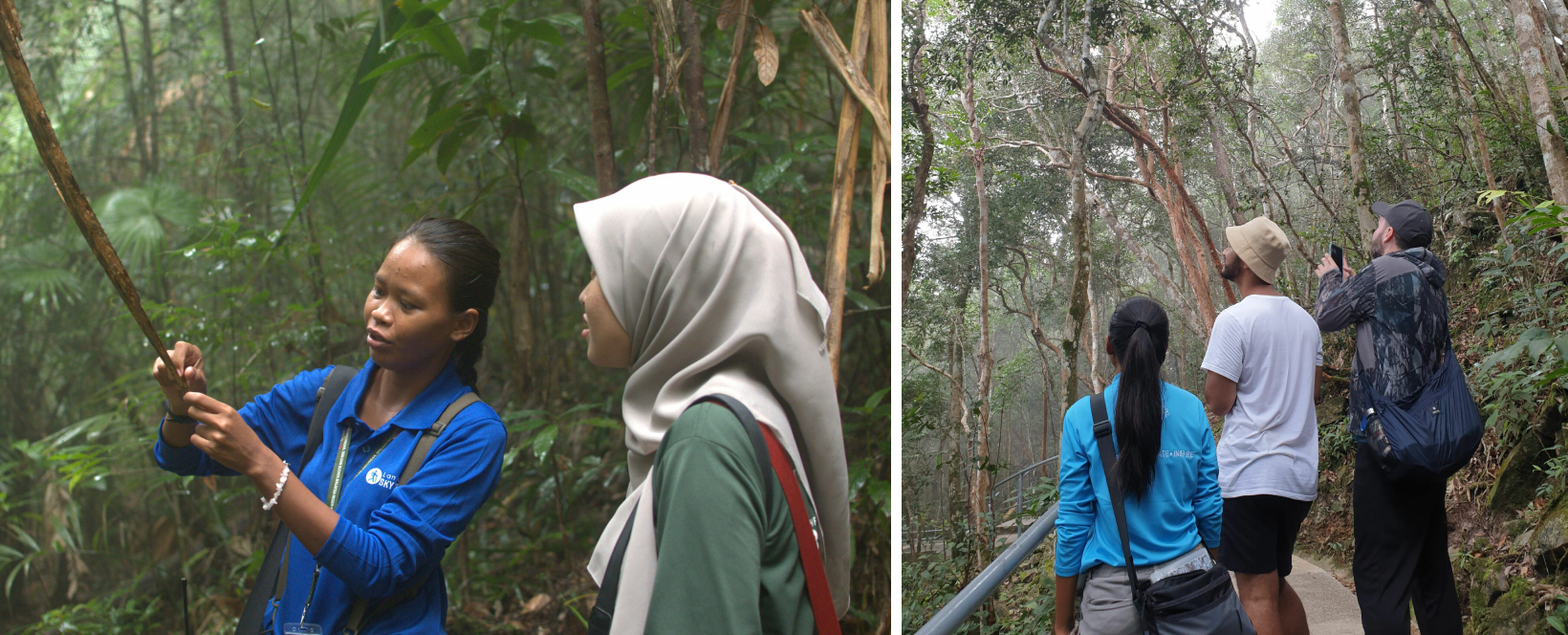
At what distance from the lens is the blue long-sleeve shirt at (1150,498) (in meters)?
1.78

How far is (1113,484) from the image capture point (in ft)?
5.89

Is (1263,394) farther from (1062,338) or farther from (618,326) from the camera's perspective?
(618,326)

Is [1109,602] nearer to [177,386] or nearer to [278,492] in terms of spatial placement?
[278,492]

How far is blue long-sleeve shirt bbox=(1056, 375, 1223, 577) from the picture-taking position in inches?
69.9

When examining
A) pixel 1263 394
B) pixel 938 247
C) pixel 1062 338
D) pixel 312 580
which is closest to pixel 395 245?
pixel 312 580

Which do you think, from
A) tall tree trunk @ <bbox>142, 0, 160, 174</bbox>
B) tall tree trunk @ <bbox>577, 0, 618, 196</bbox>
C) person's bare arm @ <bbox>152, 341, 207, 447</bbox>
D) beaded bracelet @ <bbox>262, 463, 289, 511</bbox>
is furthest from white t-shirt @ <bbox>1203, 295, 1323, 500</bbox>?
tall tree trunk @ <bbox>142, 0, 160, 174</bbox>

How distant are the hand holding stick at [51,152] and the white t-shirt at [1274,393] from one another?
2104 millimetres

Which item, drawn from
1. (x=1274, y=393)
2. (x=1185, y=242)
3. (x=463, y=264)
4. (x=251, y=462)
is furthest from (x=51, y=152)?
(x=1274, y=393)

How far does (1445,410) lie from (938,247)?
1.20 m

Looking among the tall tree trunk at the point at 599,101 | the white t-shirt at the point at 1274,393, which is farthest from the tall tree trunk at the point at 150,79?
the white t-shirt at the point at 1274,393

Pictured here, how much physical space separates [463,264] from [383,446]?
30 cm

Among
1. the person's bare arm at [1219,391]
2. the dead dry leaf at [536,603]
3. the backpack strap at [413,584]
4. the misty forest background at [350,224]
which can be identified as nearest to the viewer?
the backpack strap at [413,584]

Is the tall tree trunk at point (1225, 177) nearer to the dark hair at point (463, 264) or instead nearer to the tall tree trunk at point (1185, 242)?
the tall tree trunk at point (1185, 242)

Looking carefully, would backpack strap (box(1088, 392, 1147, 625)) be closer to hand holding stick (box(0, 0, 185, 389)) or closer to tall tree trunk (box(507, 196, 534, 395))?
hand holding stick (box(0, 0, 185, 389))
